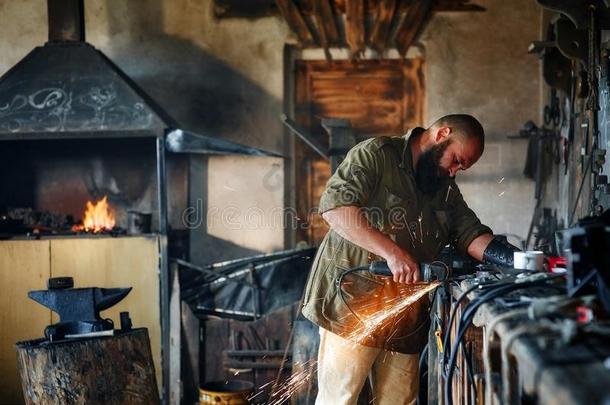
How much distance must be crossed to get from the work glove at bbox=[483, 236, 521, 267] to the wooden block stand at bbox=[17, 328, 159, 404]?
79.6 inches

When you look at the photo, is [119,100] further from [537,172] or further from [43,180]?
[537,172]

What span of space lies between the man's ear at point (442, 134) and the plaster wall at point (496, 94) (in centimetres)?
342

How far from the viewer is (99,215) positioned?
708cm

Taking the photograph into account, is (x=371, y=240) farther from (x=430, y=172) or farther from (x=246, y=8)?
(x=246, y=8)

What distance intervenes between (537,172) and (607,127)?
2476 millimetres

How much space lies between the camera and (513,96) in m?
6.97

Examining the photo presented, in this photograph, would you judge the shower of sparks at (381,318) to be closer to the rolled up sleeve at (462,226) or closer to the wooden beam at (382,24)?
the rolled up sleeve at (462,226)

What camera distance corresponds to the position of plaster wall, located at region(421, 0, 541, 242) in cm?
696

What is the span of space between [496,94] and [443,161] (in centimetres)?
361

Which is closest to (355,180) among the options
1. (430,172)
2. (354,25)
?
(430,172)

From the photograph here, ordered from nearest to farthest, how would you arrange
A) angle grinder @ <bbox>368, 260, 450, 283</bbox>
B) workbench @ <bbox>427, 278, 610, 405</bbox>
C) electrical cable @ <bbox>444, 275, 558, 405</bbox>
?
workbench @ <bbox>427, 278, 610, 405</bbox>, electrical cable @ <bbox>444, 275, 558, 405</bbox>, angle grinder @ <bbox>368, 260, 450, 283</bbox>

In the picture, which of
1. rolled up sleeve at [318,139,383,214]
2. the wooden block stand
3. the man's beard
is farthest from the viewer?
the wooden block stand

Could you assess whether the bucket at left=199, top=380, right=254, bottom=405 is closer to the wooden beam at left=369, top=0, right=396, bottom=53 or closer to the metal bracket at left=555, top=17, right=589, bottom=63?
the metal bracket at left=555, top=17, right=589, bottom=63

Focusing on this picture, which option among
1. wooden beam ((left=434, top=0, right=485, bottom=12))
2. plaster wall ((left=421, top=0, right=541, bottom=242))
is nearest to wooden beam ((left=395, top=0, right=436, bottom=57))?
wooden beam ((left=434, top=0, right=485, bottom=12))
